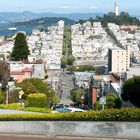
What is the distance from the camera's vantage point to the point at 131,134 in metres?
10.4

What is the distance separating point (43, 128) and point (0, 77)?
17.7m

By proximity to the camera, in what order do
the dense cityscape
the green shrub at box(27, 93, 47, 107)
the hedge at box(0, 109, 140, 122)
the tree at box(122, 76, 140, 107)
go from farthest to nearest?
the tree at box(122, 76, 140, 107) → the green shrub at box(27, 93, 47, 107) → the dense cityscape → the hedge at box(0, 109, 140, 122)

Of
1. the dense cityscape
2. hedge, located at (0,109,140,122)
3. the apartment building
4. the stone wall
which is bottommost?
the apartment building

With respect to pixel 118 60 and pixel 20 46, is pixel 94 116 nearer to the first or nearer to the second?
pixel 20 46

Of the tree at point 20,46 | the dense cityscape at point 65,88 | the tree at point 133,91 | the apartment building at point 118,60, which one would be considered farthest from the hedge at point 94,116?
the apartment building at point 118,60

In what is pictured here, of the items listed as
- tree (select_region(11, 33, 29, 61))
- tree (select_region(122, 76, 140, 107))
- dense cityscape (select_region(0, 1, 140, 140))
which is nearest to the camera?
dense cityscape (select_region(0, 1, 140, 140))

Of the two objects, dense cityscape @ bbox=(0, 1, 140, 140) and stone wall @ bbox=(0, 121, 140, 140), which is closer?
stone wall @ bbox=(0, 121, 140, 140)

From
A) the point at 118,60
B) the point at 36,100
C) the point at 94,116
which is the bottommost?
the point at 118,60

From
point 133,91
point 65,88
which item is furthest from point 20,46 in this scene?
point 65,88

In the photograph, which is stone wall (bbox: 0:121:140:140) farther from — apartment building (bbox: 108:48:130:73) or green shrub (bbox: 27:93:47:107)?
apartment building (bbox: 108:48:130:73)

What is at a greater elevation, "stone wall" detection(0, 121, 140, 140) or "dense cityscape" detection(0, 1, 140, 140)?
"stone wall" detection(0, 121, 140, 140)

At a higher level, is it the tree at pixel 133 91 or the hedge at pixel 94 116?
the hedge at pixel 94 116

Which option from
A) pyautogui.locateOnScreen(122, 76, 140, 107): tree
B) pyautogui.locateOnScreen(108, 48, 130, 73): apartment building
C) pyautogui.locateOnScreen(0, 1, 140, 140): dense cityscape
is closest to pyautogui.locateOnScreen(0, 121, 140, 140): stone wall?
pyautogui.locateOnScreen(0, 1, 140, 140): dense cityscape

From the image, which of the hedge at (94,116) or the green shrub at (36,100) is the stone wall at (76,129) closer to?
the hedge at (94,116)
